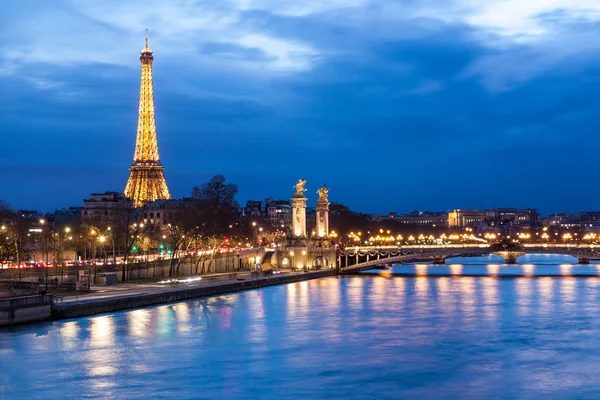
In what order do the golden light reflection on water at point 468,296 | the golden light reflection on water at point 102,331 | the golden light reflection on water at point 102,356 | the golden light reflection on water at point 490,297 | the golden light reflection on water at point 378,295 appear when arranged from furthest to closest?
the golden light reflection on water at point 378,295 < the golden light reflection on water at point 468,296 < the golden light reflection on water at point 490,297 < the golden light reflection on water at point 102,331 < the golden light reflection on water at point 102,356

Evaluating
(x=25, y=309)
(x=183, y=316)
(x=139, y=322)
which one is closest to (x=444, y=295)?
(x=183, y=316)

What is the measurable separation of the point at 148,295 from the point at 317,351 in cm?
1416

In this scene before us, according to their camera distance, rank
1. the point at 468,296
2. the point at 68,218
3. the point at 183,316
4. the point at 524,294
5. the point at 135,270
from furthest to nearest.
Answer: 1. the point at 68,218
2. the point at 135,270
3. the point at 524,294
4. the point at 468,296
5. the point at 183,316

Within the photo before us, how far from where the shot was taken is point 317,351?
29.3 m

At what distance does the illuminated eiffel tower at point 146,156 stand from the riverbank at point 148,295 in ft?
128

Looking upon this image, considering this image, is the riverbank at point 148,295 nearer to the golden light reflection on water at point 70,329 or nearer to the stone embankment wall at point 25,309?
the stone embankment wall at point 25,309

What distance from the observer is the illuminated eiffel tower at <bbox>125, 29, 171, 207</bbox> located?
308 feet

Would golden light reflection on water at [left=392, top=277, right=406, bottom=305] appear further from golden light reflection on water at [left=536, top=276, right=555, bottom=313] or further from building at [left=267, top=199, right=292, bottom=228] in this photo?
building at [left=267, top=199, right=292, bottom=228]

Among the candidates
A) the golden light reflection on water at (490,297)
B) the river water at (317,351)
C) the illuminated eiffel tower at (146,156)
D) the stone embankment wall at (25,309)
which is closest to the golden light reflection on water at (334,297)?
the river water at (317,351)

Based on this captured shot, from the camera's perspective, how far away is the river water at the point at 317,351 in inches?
933

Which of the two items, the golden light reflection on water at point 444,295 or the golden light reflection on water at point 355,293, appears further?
the golden light reflection on water at point 355,293

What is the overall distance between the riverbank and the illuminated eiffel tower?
39.1 m

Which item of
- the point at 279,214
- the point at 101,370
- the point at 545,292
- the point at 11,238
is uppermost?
the point at 279,214

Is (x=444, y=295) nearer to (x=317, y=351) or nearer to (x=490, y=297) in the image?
(x=490, y=297)
